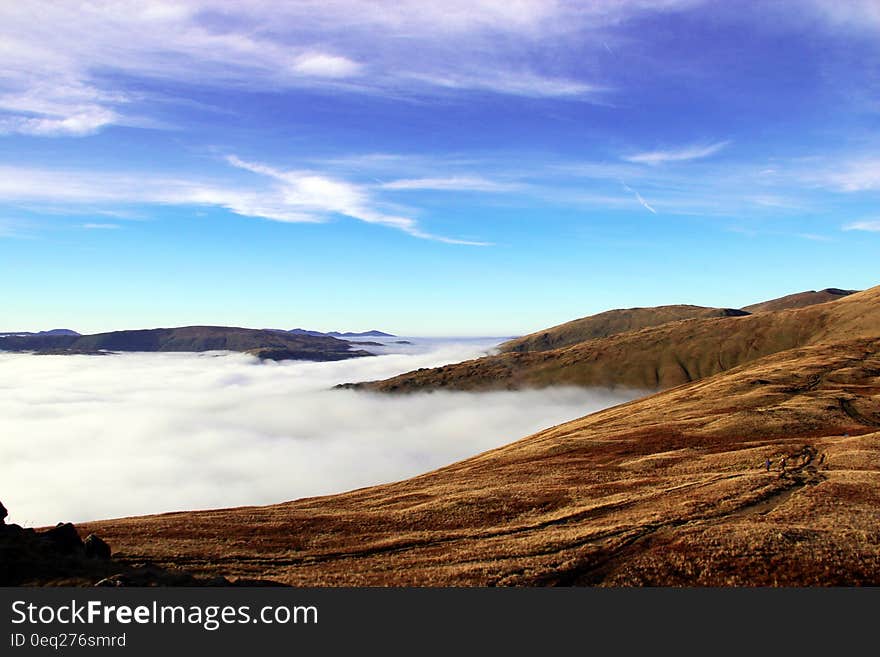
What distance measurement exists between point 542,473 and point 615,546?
31852 millimetres

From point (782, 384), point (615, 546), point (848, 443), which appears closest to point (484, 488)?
point (615, 546)

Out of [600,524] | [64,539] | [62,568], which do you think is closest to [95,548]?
[64,539]

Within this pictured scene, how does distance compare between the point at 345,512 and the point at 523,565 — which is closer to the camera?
the point at 523,565

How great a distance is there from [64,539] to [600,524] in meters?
36.6

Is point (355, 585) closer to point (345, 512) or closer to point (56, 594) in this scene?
point (56, 594)

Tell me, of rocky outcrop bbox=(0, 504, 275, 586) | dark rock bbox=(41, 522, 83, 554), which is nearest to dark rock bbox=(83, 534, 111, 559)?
rocky outcrop bbox=(0, 504, 275, 586)

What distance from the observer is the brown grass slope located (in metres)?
30.6

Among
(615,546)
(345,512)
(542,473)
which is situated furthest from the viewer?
(542,473)

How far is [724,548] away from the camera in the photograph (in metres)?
31.9

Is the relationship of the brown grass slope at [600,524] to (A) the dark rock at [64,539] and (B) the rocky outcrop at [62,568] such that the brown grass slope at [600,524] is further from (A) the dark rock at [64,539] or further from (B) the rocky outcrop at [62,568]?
(B) the rocky outcrop at [62,568]

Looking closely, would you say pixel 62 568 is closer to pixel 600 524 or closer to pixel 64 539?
pixel 64 539

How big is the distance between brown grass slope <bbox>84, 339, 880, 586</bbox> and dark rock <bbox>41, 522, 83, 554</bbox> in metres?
6.53

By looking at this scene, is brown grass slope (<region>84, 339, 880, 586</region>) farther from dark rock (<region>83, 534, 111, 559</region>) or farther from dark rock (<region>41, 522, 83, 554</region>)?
dark rock (<region>41, 522, 83, 554</region>)

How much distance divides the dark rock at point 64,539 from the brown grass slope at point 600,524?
21.4 ft
